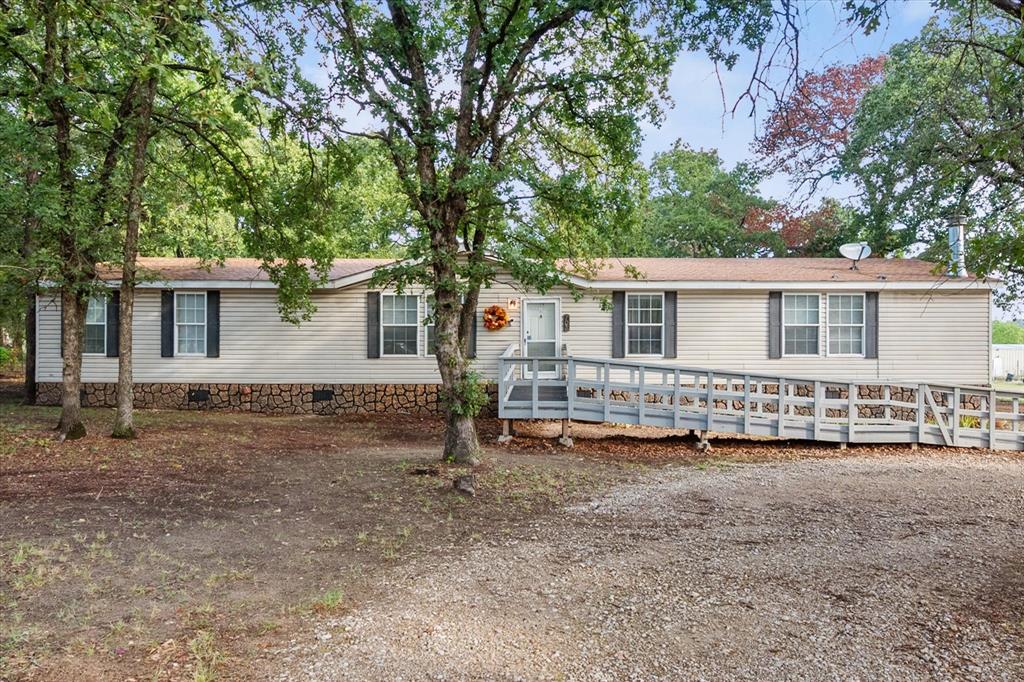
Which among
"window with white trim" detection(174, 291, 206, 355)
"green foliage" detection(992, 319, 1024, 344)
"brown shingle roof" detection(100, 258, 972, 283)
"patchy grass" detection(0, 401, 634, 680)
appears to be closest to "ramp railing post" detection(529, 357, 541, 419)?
"patchy grass" detection(0, 401, 634, 680)

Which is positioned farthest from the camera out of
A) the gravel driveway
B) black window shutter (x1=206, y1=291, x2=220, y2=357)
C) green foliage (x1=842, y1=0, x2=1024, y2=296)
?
black window shutter (x1=206, y1=291, x2=220, y2=357)

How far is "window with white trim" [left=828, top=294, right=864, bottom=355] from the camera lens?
1373 centimetres

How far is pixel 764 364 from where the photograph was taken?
1372 centimetres

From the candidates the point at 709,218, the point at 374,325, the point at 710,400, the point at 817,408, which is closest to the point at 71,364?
the point at 374,325

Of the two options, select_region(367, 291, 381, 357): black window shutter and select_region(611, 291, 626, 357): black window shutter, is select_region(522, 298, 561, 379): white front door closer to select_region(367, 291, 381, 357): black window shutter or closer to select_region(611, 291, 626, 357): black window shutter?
select_region(611, 291, 626, 357): black window shutter

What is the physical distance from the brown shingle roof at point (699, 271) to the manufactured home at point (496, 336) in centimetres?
10

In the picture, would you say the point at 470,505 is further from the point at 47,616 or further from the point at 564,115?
the point at 564,115

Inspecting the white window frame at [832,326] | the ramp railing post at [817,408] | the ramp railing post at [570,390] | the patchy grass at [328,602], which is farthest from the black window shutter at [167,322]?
the white window frame at [832,326]

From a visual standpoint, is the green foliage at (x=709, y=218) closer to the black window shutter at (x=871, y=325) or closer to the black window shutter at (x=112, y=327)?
the black window shutter at (x=871, y=325)

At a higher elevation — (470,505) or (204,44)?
(204,44)

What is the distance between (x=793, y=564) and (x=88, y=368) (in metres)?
14.6

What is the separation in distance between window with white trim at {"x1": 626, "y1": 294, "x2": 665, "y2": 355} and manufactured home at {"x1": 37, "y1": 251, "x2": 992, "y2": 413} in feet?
0.08

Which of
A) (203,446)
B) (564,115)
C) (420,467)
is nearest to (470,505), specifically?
(420,467)

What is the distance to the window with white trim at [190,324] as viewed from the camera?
13.9 meters
